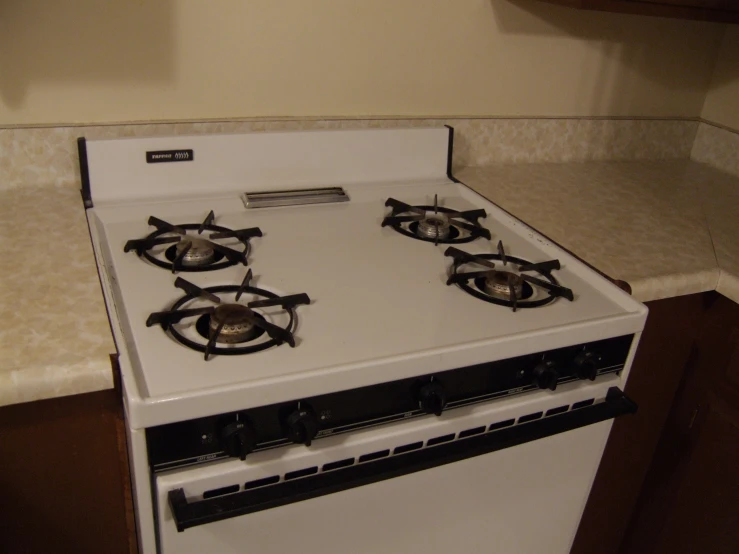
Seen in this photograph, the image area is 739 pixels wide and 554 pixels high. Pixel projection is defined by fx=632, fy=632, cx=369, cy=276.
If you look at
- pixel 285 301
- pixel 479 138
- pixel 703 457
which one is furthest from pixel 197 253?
pixel 703 457

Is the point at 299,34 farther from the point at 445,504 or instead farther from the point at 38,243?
the point at 445,504

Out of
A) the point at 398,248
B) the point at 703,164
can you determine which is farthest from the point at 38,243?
the point at 703,164

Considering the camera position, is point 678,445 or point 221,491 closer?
point 221,491

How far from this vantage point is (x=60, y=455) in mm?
765

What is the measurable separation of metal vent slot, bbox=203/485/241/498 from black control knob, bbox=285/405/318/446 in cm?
9

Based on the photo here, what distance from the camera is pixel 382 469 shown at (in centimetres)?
80

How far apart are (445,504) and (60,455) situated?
517 millimetres

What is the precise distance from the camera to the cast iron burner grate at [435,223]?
44.0 inches

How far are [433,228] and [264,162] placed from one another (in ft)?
1.16

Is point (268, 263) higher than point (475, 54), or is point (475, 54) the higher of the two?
point (475, 54)

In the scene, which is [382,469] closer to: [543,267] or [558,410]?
[558,410]

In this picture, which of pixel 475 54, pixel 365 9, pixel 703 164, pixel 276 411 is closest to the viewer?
pixel 276 411

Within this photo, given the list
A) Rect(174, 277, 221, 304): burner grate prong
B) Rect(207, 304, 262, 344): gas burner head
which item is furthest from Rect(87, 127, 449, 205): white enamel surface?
Rect(207, 304, 262, 344): gas burner head

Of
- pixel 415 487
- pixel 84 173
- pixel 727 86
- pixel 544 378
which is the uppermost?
pixel 727 86
